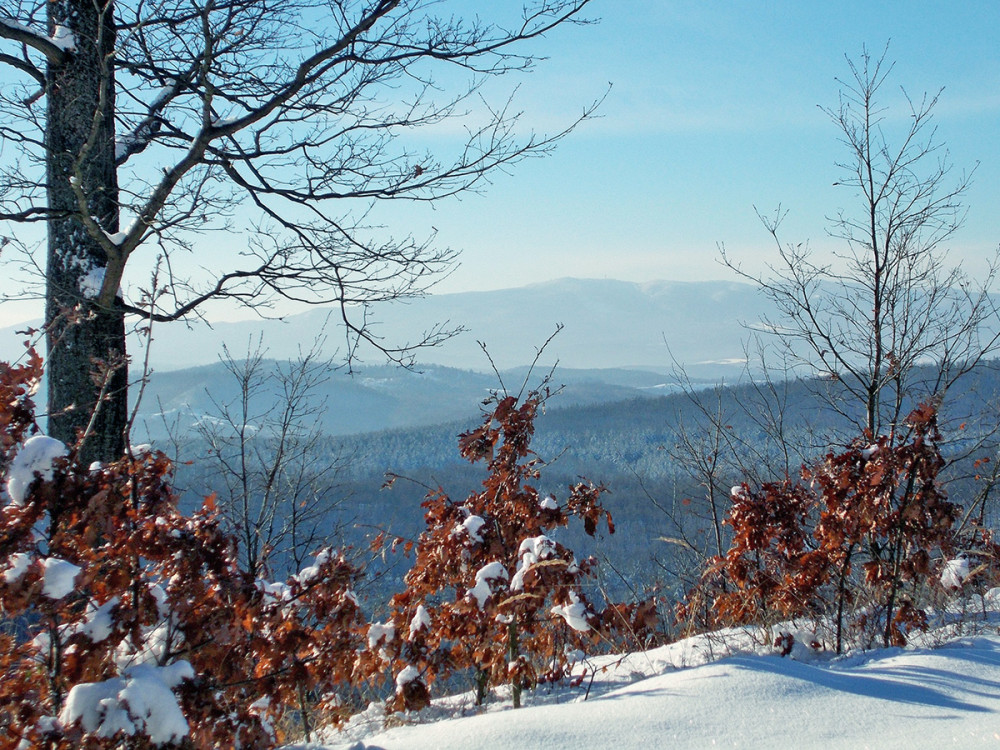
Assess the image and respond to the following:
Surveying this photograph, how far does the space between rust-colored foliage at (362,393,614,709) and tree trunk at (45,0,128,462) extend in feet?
7.57

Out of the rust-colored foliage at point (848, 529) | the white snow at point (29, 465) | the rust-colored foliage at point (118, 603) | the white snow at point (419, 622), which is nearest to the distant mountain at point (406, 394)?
the white snow at point (419, 622)

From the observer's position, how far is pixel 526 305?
632ft

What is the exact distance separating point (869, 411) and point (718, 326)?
12973 cm

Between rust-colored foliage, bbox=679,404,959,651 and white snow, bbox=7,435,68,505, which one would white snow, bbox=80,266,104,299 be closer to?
white snow, bbox=7,435,68,505

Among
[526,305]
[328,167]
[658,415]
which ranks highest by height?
[526,305]

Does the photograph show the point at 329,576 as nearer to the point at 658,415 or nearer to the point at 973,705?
the point at 973,705

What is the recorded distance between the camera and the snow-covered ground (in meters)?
2.32

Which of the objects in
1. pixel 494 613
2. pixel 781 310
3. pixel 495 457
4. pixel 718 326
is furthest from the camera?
pixel 718 326

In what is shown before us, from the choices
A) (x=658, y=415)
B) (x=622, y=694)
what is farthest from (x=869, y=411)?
(x=658, y=415)

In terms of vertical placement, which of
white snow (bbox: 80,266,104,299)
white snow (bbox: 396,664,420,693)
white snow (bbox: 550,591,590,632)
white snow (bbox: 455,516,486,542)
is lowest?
white snow (bbox: 396,664,420,693)

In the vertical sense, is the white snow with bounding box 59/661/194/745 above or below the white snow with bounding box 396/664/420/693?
above

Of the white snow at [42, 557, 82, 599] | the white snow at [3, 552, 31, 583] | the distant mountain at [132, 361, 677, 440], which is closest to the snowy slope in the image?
the white snow at [42, 557, 82, 599]

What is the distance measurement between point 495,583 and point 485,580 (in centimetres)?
6

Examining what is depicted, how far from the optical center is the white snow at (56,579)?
216cm
